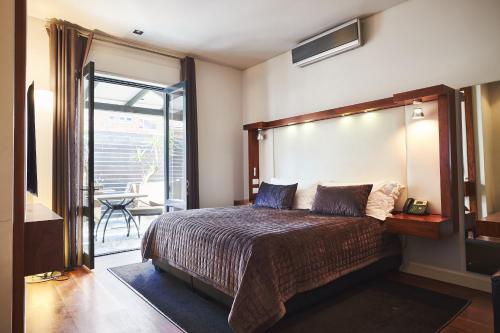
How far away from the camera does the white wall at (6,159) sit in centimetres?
135

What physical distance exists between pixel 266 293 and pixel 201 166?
308 cm

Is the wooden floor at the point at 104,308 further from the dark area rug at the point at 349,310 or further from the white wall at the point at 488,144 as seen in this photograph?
the white wall at the point at 488,144

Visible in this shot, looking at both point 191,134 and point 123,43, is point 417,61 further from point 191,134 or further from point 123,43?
point 123,43

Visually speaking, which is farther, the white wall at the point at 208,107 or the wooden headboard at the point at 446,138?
the white wall at the point at 208,107

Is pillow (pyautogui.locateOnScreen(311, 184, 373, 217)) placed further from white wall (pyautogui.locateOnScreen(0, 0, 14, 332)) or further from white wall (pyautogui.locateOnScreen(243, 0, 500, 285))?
white wall (pyautogui.locateOnScreen(0, 0, 14, 332))

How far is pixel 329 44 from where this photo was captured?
3752 millimetres

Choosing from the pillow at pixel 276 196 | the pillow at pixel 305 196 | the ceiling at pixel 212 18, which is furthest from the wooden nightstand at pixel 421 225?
the ceiling at pixel 212 18

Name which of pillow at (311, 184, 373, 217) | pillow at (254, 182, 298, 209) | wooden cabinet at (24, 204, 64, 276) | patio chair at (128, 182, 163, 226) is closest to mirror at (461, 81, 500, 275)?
pillow at (311, 184, 373, 217)

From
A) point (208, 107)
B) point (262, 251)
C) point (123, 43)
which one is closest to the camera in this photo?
point (262, 251)

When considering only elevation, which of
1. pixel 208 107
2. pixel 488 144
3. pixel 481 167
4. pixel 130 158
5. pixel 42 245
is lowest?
pixel 42 245

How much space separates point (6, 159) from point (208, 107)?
3677 millimetres

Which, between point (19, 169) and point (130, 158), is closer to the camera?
point (19, 169)

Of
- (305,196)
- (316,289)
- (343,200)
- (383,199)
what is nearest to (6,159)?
(316,289)

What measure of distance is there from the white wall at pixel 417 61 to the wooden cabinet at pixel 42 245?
318 cm
